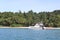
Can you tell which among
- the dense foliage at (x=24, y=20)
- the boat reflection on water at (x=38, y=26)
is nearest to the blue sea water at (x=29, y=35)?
the boat reflection on water at (x=38, y=26)

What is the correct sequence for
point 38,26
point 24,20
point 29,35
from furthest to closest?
1. point 24,20
2. point 38,26
3. point 29,35

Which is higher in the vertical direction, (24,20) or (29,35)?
(24,20)

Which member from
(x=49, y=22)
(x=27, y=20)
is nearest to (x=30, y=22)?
(x=27, y=20)

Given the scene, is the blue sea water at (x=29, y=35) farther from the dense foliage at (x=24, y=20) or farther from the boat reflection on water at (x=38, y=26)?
the dense foliage at (x=24, y=20)

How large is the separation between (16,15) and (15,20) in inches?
211

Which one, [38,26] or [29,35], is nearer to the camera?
[29,35]

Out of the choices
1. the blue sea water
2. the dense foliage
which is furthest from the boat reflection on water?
the blue sea water

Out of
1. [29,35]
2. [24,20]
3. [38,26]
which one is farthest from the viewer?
[24,20]

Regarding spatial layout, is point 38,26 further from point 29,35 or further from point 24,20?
point 29,35

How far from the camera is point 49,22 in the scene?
90.4m

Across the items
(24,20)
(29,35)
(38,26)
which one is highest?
(24,20)

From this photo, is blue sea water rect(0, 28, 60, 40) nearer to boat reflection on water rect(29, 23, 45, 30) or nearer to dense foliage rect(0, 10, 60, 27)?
boat reflection on water rect(29, 23, 45, 30)

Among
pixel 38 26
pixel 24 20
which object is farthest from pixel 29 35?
pixel 24 20

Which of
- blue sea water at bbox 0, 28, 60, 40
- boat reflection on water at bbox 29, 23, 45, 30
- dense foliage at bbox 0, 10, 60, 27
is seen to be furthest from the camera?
dense foliage at bbox 0, 10, 60, 27
